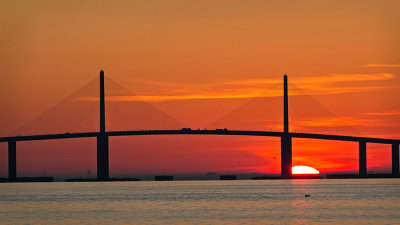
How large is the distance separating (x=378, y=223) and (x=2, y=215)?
868 inches

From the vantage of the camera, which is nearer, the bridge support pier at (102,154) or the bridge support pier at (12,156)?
the bridge support pier at (102,154)

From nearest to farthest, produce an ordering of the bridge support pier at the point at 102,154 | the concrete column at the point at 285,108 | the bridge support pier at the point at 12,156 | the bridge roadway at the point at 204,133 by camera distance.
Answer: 1. the bridge roadway at the point at 204,133
2. the bridge support pier at the point at 102,154
3. the bridge support pier at the point at 12,156
4. the concrete column at the point at 285,108

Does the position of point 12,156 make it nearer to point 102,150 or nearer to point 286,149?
point 102,150

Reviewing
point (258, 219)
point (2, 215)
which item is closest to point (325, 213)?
point (258, 219)

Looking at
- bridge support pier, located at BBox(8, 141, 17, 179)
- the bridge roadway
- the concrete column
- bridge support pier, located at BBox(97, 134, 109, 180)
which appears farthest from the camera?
the concrete column

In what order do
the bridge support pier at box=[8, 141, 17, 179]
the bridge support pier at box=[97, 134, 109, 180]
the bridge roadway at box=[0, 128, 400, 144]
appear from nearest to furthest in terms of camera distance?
the bridge roadway at box=[0, 128, 400, 144]
the bridge support pier at box=[97, 134, 109, 180]
the bridge support pier at box=[8, 141, 17, 179]

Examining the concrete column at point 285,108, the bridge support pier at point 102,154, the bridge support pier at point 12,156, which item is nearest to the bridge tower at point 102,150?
the bridge support pier at point 102,154

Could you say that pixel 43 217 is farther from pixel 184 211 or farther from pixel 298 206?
pixel 298 206

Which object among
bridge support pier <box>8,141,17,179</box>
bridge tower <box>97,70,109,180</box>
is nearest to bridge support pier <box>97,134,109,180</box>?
bridge tower <box>97,70,109,180</box>

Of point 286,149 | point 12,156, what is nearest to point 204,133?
point 286,149

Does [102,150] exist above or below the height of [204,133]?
below

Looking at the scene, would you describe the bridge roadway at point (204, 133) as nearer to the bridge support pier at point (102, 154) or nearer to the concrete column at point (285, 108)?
the bridge support pier at point (102, 154)

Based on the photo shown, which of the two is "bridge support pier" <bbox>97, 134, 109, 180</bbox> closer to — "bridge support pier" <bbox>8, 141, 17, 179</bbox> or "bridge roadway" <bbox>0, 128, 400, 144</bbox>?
"bridge roadway" <bbox>0, 128, 400, 144</bbox>

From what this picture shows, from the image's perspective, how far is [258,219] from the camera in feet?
177
